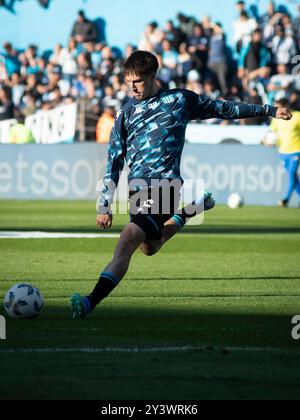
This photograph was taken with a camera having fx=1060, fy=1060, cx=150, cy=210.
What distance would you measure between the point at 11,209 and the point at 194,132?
21.2 ft

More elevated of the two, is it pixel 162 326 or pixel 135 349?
pixel 162 326

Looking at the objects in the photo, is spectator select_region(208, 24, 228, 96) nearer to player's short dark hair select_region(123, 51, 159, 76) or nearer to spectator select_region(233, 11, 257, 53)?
spectator select_region(233, 11, 257, 53)

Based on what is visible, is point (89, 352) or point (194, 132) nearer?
point (89, 352)

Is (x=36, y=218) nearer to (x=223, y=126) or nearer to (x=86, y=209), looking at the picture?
(x=86, y=209)

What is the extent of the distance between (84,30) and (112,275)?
77.0 ft

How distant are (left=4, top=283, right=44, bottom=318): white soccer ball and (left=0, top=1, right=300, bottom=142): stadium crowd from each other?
19.7 meters

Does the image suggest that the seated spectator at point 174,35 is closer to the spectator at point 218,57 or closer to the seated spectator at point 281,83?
the spectator at point 218,57

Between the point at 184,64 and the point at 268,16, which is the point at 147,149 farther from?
the point at 268,16

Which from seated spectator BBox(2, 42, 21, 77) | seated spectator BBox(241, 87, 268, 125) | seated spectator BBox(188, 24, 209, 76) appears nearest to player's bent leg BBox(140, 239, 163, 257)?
seated spectator BBox(241, 87, 268, 125)

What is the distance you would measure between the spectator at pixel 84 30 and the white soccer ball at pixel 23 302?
23.1 metres

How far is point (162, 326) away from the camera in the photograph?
8.73 metres

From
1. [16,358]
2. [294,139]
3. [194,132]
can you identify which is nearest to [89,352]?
[16,358]

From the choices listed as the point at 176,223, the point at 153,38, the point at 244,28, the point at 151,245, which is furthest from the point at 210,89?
the point at 151,245

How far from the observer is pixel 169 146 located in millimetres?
9344
